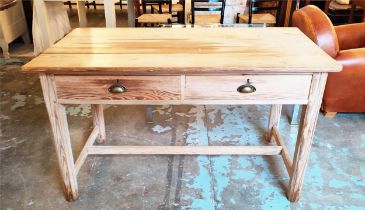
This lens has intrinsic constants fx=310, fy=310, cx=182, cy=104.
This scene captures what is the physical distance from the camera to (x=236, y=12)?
15.3 feet

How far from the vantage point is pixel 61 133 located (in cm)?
158

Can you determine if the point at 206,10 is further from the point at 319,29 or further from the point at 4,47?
the point at 4,47

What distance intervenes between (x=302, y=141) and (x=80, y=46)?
1269mm

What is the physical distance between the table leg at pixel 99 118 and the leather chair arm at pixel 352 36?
2.28 meters

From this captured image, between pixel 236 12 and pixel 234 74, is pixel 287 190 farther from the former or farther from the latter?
pixel 236 12

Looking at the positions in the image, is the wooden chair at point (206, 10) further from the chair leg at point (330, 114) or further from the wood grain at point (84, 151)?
the wood grain at point (84, 151)

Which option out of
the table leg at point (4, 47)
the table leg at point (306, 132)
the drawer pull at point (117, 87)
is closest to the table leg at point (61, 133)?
the drawer pull at point (117, 87)

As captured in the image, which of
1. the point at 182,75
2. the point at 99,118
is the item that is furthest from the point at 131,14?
the point at 182,75

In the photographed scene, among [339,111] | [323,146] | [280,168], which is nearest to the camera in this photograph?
[280,168]

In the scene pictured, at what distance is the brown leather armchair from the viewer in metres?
2.24

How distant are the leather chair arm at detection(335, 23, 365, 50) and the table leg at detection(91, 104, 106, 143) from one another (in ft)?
7.48

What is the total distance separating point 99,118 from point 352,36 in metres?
2.40

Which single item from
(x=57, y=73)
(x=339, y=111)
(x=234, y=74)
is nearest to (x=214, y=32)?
(x=234, y=74)

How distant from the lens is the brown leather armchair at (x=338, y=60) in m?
2.24
